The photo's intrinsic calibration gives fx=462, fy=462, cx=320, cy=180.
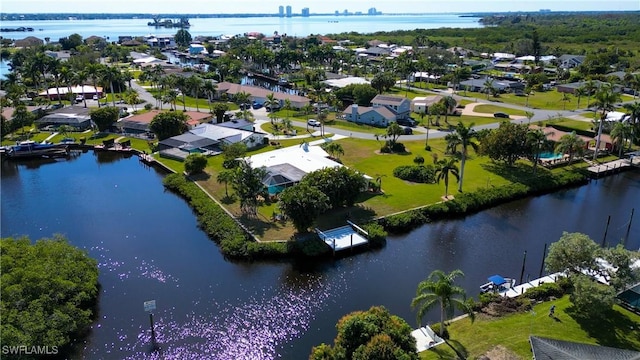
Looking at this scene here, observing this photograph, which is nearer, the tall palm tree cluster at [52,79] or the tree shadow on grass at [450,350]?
the tree shadow on grass at [450,350]

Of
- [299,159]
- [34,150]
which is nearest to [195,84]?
[34,150]

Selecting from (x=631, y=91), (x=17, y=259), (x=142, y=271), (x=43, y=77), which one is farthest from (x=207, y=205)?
(x=631, y=91)

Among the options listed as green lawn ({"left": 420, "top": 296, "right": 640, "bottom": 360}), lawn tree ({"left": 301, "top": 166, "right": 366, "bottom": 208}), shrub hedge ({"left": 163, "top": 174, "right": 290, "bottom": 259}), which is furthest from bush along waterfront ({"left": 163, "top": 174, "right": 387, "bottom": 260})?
green lawn ({"left": 420, "top": 296, "right": 640, "bottom": 360})

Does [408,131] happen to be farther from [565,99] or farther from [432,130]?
[565,99]

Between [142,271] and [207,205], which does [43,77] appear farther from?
[142,271]

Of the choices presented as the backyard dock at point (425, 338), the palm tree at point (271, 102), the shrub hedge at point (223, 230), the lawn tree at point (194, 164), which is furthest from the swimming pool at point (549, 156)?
the palm tree at point (271, 102)

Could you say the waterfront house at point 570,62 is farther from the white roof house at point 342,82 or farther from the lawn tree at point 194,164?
the lawn tree at point 194,164
